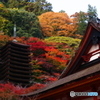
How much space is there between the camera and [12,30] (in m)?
42.1

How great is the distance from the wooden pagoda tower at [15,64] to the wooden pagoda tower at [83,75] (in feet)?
50.2

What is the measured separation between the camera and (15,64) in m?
27.0

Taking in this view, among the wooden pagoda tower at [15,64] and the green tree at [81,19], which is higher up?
the green tree at [81,19]

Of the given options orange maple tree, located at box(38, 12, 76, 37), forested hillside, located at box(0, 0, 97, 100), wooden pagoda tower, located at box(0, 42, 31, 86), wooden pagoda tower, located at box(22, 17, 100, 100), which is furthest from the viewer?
orange maple tree, located at box(38, 12, 76, 37)

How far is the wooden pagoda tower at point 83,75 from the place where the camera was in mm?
7560

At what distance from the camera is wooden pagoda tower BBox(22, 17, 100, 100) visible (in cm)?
756

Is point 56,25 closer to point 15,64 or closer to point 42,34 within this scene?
point 42,34

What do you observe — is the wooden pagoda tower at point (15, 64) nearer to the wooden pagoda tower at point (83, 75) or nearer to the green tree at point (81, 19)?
the wooden pagoda tower at point (83, 75)

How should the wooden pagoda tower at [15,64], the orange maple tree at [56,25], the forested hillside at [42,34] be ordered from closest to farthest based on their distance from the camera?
the wooden pagoda tower at [15,64]
the forested hillside at [42,34]
the orange maple tree at [56,25]

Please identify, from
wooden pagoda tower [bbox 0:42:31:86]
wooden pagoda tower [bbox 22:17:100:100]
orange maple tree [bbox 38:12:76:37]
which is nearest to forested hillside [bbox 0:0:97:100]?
orange maple tree [bbox 38:12:76:37]

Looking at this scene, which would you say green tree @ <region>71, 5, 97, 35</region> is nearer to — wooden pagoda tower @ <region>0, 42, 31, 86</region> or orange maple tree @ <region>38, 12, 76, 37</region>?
orange maple tree @ <region>38, 12, 76, 37</region>

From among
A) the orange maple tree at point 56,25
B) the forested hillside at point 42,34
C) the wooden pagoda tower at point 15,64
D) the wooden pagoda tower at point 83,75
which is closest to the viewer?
the wooden pagoda tower at point 83,75

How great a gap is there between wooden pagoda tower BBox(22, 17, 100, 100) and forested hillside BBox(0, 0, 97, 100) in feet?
7.75

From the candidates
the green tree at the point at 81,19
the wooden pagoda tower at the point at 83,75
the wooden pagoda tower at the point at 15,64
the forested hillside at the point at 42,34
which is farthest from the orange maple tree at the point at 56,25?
the wooden pagoda tower at the point at 83,75
